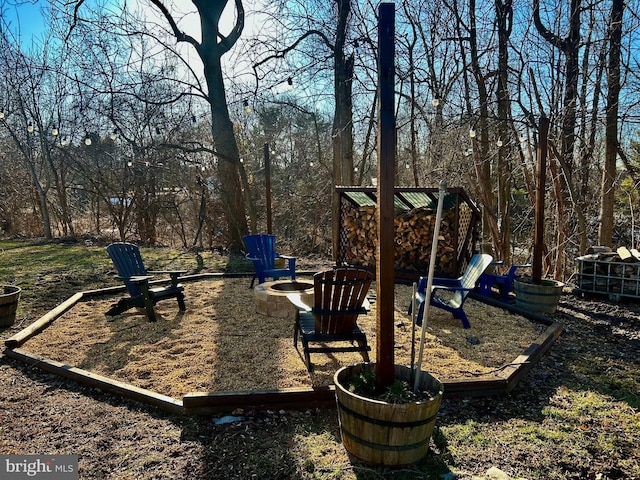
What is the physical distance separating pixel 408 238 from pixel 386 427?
4886mm

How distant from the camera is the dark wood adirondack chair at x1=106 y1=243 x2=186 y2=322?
3.97 m

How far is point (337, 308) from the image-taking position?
2885 millimetres

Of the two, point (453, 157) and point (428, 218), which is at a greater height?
point (453, 157)

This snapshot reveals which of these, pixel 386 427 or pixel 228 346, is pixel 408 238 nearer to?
pixel 228 346

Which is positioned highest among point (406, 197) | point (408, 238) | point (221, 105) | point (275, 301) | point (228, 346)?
point (221, 105)

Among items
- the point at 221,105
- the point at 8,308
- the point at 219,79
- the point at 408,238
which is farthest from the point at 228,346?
the point at 219,79

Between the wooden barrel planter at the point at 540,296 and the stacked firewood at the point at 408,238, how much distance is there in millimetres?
1587

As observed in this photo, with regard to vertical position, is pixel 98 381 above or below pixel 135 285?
below

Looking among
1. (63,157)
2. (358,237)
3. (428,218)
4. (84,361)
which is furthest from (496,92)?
(63,157)

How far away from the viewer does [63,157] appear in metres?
11.2

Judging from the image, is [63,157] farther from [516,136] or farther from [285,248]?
[516,136]

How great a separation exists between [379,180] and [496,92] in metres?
6.58

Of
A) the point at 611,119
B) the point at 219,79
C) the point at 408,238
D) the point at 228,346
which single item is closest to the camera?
the point at 228,346

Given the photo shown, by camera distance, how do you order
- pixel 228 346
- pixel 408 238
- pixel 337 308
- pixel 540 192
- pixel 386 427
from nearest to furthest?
pixel 386 427
pixel 337 308
pixel 228 346
pixel 540 192
pixel 408 238
